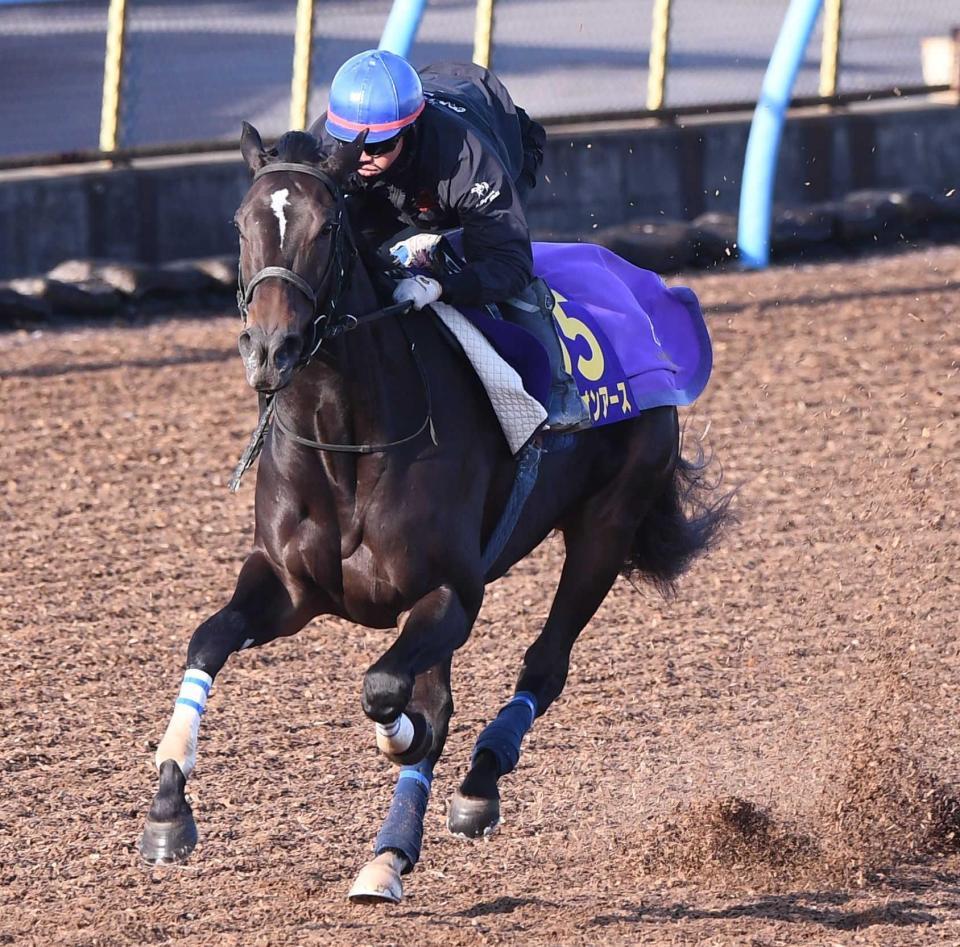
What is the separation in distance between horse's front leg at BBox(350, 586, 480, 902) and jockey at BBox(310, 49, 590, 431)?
2.46ft

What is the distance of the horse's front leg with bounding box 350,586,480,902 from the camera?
3850mm

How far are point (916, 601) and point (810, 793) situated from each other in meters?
1.77

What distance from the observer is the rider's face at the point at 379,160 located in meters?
4.18

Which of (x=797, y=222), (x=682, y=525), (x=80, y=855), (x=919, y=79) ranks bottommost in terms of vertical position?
(x=80, y=855)

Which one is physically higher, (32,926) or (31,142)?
(31,142)

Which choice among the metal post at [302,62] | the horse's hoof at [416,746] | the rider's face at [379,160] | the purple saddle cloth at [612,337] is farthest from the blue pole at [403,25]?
the horse's hoof at [416,746]

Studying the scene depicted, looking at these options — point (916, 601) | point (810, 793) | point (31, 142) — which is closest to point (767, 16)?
point (31, 142)

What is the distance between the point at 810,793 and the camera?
199 inches

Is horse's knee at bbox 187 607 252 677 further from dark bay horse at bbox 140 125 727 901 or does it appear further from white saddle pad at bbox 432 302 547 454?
white saddle pad at bbox 432 302 547 454

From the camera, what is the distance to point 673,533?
18.4 feet

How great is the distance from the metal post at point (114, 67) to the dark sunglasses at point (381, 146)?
7692 millimetres

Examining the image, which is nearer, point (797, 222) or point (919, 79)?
point (797, 222)

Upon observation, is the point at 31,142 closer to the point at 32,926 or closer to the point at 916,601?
the point at 916,601

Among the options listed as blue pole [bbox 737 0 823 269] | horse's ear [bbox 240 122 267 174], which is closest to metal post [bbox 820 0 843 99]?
blue pole [bbox 737 0 823 269]
